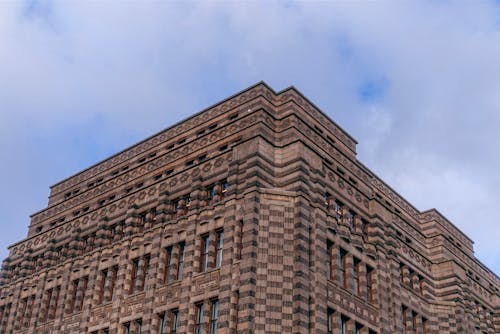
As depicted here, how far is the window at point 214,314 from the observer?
115 feet

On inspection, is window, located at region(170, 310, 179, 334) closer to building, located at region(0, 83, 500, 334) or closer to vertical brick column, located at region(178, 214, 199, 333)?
building, located at region(0, 83, 500, 334)

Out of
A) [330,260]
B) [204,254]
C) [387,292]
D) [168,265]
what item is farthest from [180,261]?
[387,292]

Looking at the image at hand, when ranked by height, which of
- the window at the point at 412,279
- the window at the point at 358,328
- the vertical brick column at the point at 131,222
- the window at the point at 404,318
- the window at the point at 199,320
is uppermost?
the vertical brick column at the point at 131,222

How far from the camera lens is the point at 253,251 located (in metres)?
34.6

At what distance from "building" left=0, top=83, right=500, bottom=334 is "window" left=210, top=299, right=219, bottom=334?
7 centimetres

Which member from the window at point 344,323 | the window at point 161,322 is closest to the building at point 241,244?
the window at point 161,322

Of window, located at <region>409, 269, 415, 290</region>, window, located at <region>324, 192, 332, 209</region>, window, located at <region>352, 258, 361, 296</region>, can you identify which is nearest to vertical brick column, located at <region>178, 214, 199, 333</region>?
window, located at <region>324, 192, 332, 209</region>

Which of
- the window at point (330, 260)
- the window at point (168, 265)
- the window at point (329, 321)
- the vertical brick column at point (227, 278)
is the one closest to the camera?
the vertical brick column at point (227, 278)

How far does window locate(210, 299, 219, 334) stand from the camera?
115 feet

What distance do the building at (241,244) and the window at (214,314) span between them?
0.24 feet

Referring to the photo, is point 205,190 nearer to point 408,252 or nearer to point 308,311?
point 308,311

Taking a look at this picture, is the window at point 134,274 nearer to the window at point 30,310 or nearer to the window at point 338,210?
the window at point 30,310

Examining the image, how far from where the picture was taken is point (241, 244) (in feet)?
118

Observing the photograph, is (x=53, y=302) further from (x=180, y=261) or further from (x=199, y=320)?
(x=199, y=320)
